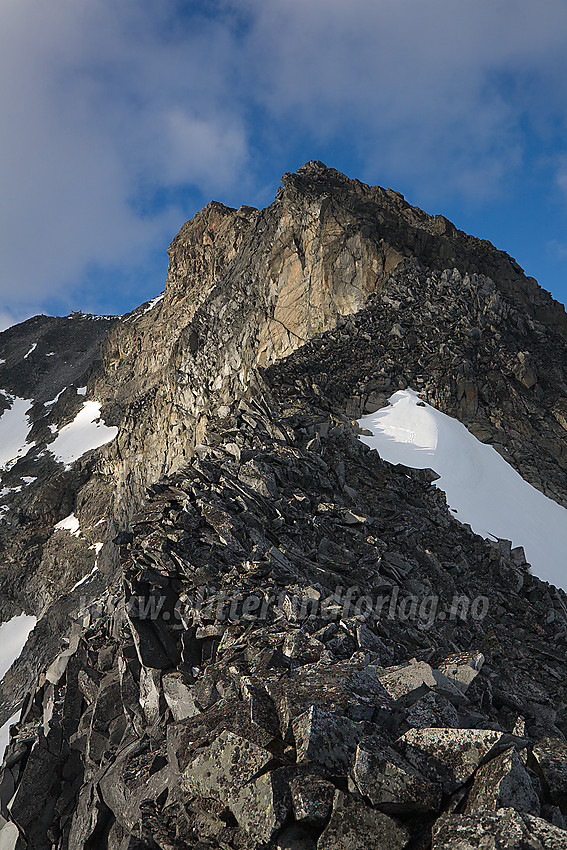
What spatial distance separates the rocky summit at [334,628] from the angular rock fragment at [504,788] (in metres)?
0.02

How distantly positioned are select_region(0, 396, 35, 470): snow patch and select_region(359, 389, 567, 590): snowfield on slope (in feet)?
263

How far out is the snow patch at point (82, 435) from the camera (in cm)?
8012

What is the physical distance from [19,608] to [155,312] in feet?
151

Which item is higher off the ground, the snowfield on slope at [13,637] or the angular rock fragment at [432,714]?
the angular rock fragment at [432,714]

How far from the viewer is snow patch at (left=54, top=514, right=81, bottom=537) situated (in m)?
62.8

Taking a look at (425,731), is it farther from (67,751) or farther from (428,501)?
(428,501)

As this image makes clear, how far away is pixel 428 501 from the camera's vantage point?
18.2m

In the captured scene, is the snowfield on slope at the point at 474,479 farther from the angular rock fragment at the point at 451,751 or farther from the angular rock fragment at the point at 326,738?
the angular rock fragment at the point at 326,738

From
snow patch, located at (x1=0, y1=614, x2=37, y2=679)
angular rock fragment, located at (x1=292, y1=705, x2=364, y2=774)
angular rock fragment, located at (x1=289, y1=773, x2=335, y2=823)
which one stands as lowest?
snow patch, located at (x1=0, y1=614, x2=37, y2=679)

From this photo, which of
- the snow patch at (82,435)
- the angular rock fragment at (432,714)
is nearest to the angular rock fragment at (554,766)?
the angular rock fragment at (432,714)

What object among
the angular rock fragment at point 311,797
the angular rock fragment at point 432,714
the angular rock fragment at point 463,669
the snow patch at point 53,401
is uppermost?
the snow patch at point 53,401

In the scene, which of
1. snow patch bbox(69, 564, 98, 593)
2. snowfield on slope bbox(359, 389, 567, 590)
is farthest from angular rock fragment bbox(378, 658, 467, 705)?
snow patch bbox(69, 564, 98, 593)

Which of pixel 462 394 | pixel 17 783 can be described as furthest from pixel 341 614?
pixel 462 394
